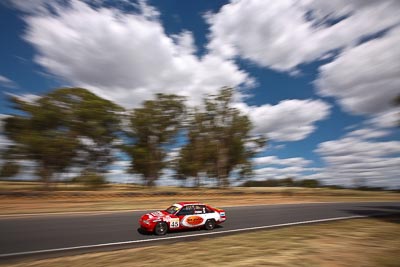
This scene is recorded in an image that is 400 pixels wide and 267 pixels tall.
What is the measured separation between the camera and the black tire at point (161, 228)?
37.8ft

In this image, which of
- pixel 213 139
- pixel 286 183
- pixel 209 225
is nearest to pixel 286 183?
pixel 286 183

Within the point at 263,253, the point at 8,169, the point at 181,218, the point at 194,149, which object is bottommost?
the point at 263,253

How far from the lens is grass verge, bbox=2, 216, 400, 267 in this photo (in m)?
7.04

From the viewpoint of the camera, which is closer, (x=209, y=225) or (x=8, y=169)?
(x=209, y=225)

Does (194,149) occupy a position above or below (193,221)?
above

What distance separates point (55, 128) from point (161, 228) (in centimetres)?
2612

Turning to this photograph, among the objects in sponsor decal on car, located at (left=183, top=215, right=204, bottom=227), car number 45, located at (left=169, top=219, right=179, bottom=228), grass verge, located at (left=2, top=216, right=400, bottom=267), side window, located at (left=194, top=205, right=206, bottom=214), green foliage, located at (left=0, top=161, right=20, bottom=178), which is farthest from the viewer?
green foliage, located at (left=0, top=161, right=20, bottom=178)

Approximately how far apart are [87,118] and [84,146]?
4.28 metres

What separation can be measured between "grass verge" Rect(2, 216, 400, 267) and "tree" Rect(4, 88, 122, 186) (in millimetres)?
26438

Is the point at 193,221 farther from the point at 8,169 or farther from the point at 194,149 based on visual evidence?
the point at 194,149

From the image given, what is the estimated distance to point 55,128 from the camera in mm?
32719

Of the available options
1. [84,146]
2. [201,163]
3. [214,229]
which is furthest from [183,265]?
[201,163]

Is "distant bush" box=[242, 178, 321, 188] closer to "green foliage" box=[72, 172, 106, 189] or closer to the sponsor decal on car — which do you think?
"green foliage" box=[72, 172, 106, 189]

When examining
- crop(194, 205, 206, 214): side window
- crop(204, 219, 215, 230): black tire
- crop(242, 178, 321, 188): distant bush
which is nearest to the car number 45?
crop(194, 205, 206, 214): side window
